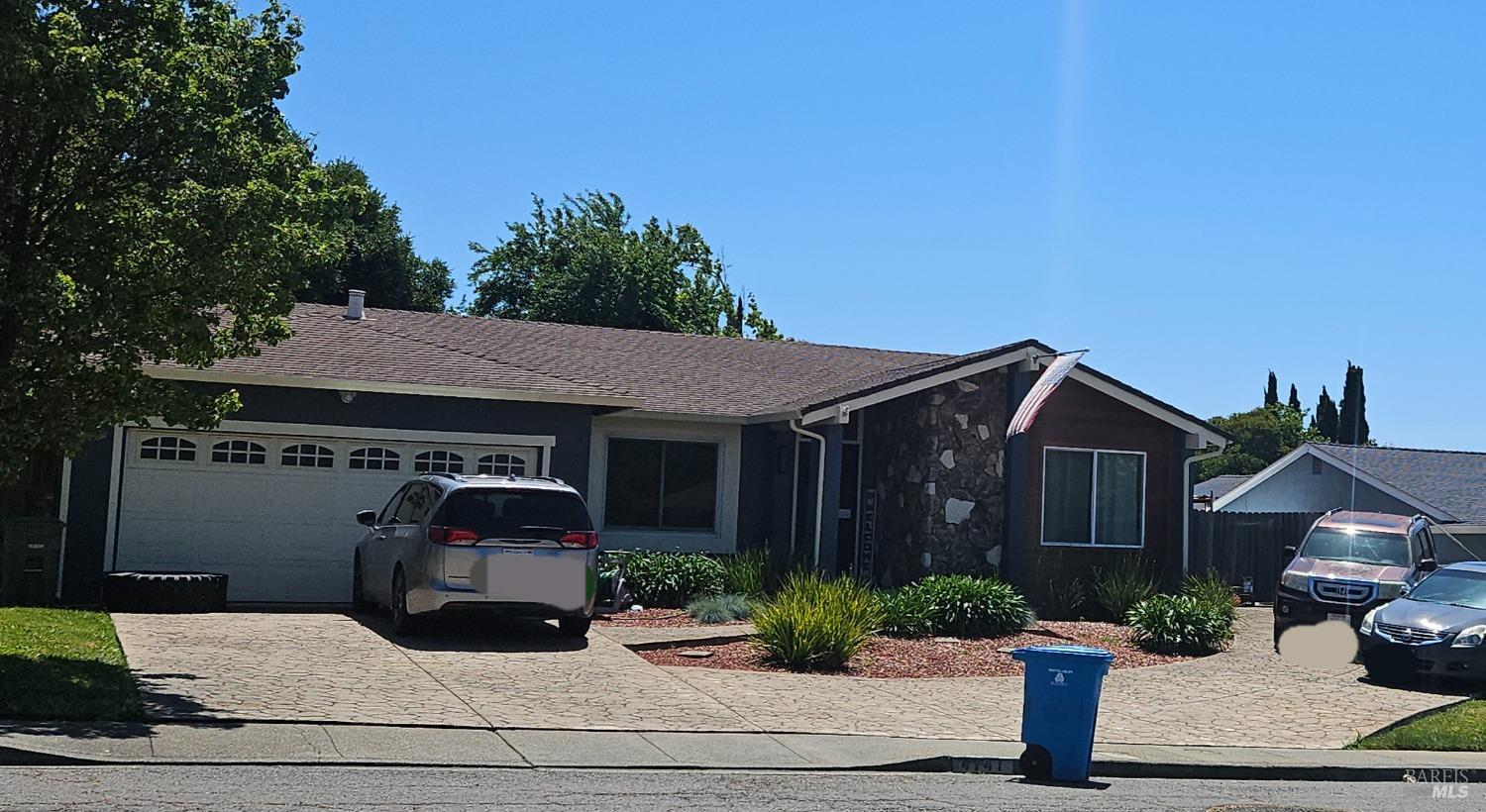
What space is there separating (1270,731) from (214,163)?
9.66 metres

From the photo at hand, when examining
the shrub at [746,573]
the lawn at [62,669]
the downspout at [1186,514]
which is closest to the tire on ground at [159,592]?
the lawn at [62,669]

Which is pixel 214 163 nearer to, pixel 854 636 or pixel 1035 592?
pixel 854 636

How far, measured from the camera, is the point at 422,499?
49.0ft

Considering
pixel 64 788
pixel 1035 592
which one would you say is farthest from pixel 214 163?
pixel 1035 592

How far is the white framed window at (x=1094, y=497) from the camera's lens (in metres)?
21.0

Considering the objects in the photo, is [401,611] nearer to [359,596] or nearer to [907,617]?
[359,596]

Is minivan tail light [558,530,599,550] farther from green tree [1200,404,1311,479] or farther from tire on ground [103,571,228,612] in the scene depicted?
green tree [1200,404,1311,479]

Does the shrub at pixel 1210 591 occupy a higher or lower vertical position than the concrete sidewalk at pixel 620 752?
higher

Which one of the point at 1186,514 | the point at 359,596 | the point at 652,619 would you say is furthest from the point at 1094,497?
the point at 359,596

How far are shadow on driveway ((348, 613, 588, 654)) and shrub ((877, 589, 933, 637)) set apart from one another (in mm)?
3903

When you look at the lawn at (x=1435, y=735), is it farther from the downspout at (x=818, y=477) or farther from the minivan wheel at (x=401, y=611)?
the minivan wheel at (x=401, y=611)

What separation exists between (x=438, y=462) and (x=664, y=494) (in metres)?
3.66

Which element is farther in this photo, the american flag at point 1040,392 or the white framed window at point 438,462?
the american flag at point 1040,392

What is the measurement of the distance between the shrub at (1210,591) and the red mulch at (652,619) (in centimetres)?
628
